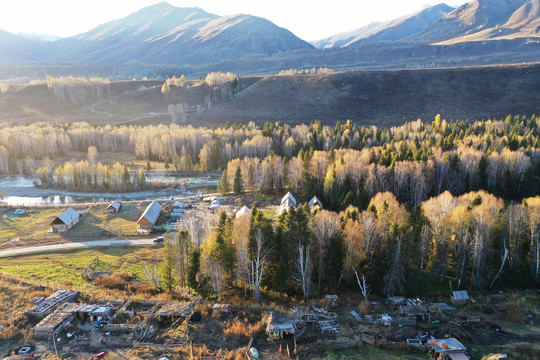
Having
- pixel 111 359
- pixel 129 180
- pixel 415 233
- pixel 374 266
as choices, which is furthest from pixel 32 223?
pixel 415 233

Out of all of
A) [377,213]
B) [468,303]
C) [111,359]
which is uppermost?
[377,213]

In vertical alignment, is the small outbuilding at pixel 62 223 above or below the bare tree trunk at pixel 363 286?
above

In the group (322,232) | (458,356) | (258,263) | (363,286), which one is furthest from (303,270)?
(458,356)

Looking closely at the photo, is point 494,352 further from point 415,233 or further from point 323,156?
point 323,156

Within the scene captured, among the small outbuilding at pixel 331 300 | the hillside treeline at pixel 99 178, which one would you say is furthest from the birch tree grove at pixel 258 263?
the hillside treeline at pixel 99 178

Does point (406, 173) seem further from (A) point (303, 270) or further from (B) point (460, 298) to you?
(A) point (303, 270)

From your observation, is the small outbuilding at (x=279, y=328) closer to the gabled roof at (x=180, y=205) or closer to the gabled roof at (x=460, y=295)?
the gabled roof at (x=460, y=295)

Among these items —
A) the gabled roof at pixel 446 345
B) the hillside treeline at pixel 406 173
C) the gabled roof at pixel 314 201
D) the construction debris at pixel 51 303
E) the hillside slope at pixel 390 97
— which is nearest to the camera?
the gabled roof at pixel 446 345
